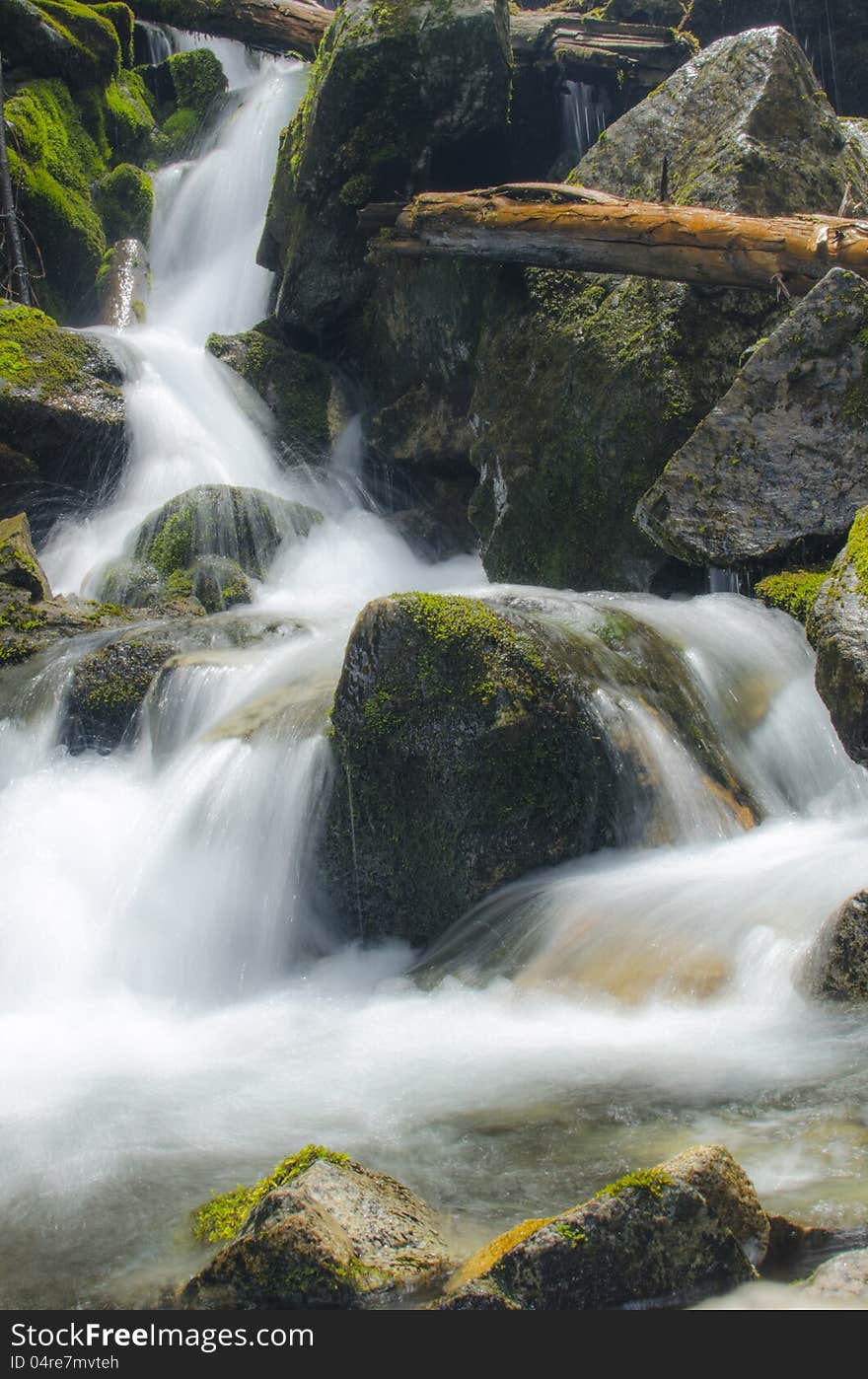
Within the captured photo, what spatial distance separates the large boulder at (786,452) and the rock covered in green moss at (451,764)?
2449 millimetres

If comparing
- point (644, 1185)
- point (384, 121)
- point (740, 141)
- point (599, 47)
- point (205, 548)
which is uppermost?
point (599, 47)

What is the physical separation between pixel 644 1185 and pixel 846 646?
4091mm

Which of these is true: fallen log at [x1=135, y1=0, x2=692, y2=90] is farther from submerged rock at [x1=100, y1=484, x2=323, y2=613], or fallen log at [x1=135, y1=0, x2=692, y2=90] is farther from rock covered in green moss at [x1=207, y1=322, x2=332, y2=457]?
submerged rock at [x1=100, y1=484, x2=323, y2=613]

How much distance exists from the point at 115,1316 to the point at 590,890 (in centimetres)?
333

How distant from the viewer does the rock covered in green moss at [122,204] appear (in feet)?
66.8

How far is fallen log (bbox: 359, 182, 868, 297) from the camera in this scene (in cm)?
871

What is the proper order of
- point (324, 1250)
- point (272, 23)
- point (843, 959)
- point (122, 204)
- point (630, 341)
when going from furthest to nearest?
1. point (122, 204)
2. point (272, 23)
3. point (630, 341)
4. point (843, 959)
5. point (324, 1250)

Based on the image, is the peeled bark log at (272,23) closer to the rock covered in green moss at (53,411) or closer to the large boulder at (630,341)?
the rock covered in green moss at (53,411)

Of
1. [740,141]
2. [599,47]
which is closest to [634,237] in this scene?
[740,141]

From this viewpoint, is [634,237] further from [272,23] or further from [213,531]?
[272,23]

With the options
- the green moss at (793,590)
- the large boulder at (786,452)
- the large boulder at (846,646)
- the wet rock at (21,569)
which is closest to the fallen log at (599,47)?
the large boulder at (786,452)

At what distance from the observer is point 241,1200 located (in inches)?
137

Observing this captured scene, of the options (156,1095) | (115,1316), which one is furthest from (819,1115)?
(156,1095)

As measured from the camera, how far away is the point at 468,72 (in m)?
13.2
